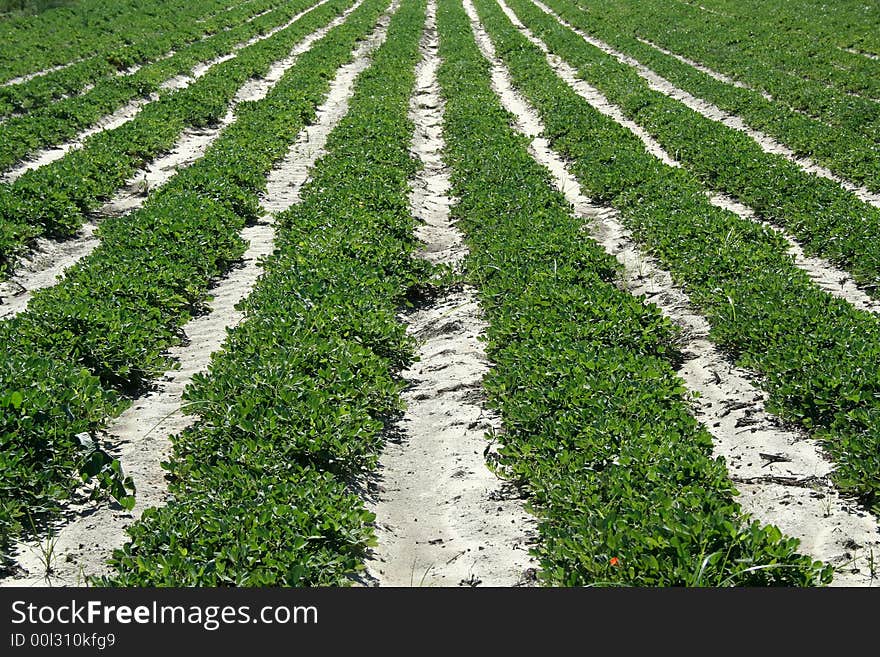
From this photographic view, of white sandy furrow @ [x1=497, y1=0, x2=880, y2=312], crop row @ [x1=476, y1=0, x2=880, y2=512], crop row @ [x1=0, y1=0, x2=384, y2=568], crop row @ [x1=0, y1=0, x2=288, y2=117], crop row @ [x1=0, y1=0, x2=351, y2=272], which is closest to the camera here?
crop row @ [x1=0, y1=0, x2=384, y2=568]

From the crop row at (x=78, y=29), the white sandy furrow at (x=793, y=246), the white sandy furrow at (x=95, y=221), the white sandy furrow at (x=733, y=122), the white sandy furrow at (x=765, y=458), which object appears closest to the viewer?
the white sandy furrow at (x=765, y=458)

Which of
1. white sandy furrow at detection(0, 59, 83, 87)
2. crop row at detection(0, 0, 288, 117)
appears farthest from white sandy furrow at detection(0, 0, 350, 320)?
white sandy furrow at detection(0, 59, 83, 87)

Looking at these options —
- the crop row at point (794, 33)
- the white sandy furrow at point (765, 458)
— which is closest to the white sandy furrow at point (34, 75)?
the white sandy furrow at point (765, 458)

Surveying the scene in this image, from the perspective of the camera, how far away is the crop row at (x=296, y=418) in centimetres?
504

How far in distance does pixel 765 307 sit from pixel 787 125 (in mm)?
10658

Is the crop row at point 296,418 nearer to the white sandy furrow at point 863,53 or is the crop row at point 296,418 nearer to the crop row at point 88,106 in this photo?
the crop row at point 88,106

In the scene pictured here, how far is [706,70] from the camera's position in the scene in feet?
85.1

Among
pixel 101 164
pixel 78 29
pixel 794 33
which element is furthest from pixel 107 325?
pixel 794 33

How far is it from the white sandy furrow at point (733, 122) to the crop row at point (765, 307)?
301 cm

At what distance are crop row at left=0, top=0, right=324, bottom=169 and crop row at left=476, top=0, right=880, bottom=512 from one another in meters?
11.2

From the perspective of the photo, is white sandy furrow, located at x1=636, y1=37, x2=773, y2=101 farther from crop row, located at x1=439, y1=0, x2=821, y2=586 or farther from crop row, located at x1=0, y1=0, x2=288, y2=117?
crop row, located at x1=0, y1=0, x2=288, y2=117

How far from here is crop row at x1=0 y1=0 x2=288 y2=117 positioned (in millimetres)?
20016

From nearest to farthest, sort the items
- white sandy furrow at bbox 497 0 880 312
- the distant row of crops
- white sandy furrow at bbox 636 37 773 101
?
the distant row of crops
white sandy furrow at bbox 497 0 880 312
white sandy furrow at bbox 636 37 773 101

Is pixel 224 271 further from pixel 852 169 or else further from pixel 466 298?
pixel 852 169
